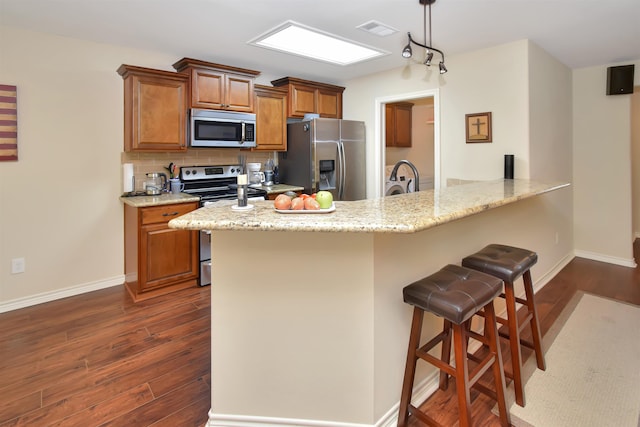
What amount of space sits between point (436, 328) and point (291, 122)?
3352 millimetres

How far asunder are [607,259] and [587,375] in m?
3.05

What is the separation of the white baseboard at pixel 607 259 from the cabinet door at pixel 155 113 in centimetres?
503

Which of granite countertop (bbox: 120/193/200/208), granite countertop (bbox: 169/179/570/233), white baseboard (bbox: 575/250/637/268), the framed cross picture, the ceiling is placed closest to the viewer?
granite countertop (bbox: 169/179/570/233)

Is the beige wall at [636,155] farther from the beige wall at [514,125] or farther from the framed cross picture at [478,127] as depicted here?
the framed cross picture at [478,127]

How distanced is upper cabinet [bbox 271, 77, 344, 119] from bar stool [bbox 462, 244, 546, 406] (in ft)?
10.0

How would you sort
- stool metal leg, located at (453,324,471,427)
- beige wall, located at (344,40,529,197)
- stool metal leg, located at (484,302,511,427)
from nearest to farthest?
stool metal leg, located at (453,324,471,427)
stool metal leg, located at (484,302,511,427)
beige wall, located at (344,40,529,197)

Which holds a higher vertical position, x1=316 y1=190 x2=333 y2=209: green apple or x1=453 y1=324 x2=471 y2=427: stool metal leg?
x1=316 y1=190 x2=333 y2=209: green apple

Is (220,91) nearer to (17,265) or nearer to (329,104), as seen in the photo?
(329,104)

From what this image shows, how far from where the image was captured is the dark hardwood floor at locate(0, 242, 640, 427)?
5.97ft

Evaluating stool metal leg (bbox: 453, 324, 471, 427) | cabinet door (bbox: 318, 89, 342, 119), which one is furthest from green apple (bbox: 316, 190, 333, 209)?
cabinet door (bbox: 318, 89, 342, 119)

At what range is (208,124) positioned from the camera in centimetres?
377

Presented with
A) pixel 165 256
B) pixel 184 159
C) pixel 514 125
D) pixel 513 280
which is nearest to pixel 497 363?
pixel 513 280

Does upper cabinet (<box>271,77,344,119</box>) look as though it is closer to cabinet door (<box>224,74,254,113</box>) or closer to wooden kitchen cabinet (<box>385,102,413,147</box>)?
cabinet door (<box>224,74,254,113</box>)

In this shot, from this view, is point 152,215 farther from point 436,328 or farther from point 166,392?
point 436,328
